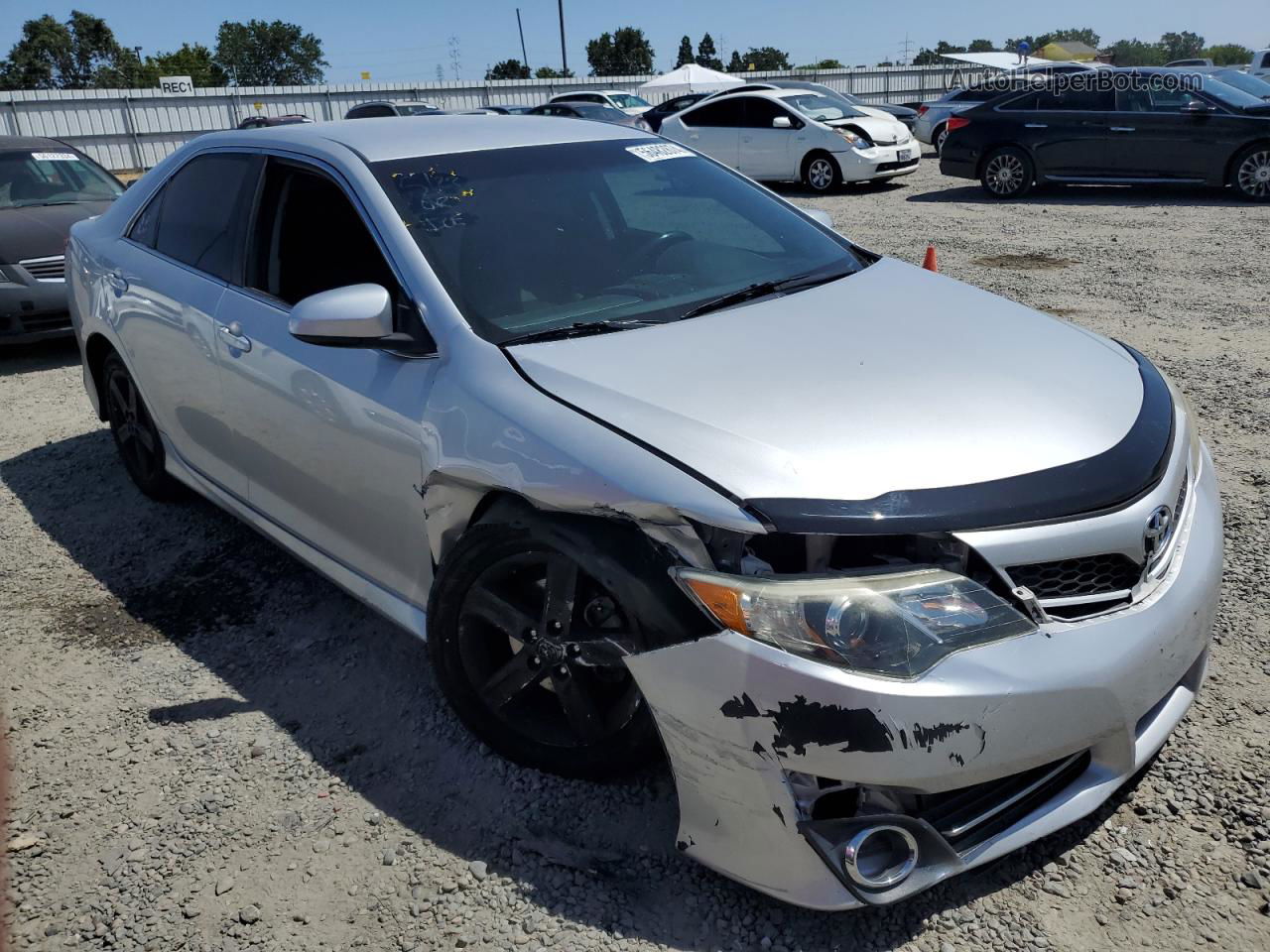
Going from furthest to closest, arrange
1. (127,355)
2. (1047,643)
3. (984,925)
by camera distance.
Result: (127,355), (984,925), (1047,643)

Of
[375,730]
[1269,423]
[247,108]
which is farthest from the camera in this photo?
[247,108]

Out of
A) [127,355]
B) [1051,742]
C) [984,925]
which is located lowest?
[984,925]

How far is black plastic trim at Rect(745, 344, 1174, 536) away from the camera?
2021 millimetres

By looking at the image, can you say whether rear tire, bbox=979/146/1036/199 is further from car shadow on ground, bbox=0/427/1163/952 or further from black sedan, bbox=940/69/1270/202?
car shadow on ground, bbox=0/427/1163/952

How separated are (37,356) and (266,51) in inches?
3654

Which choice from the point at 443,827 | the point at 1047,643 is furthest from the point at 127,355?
the point at 1047,643

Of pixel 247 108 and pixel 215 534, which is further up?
pixel 247 108

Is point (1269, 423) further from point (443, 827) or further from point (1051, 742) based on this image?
point (443, 827)

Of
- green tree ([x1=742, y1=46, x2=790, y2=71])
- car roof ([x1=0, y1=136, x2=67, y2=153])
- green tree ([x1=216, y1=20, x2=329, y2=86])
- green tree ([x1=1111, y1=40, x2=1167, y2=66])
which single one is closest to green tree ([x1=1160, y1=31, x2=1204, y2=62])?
green tree ([x1=1111, y1=40, x2=1167, y2=66])

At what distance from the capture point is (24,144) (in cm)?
875

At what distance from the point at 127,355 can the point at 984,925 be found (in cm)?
386

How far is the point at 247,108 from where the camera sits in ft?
120

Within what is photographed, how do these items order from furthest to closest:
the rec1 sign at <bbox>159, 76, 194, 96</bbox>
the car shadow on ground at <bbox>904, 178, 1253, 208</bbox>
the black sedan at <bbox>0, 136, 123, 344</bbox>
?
1. the rec1 sign at <bbox>159, 76, 194, 96</bbox>
2. the car shadow on ground at <bbox>904, 178, 1253, 208</bbox>
3. the black sedan at <bbox>0, 136, 123, 344</bbox>

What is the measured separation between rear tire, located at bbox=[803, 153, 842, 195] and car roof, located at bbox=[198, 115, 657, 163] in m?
11.7
